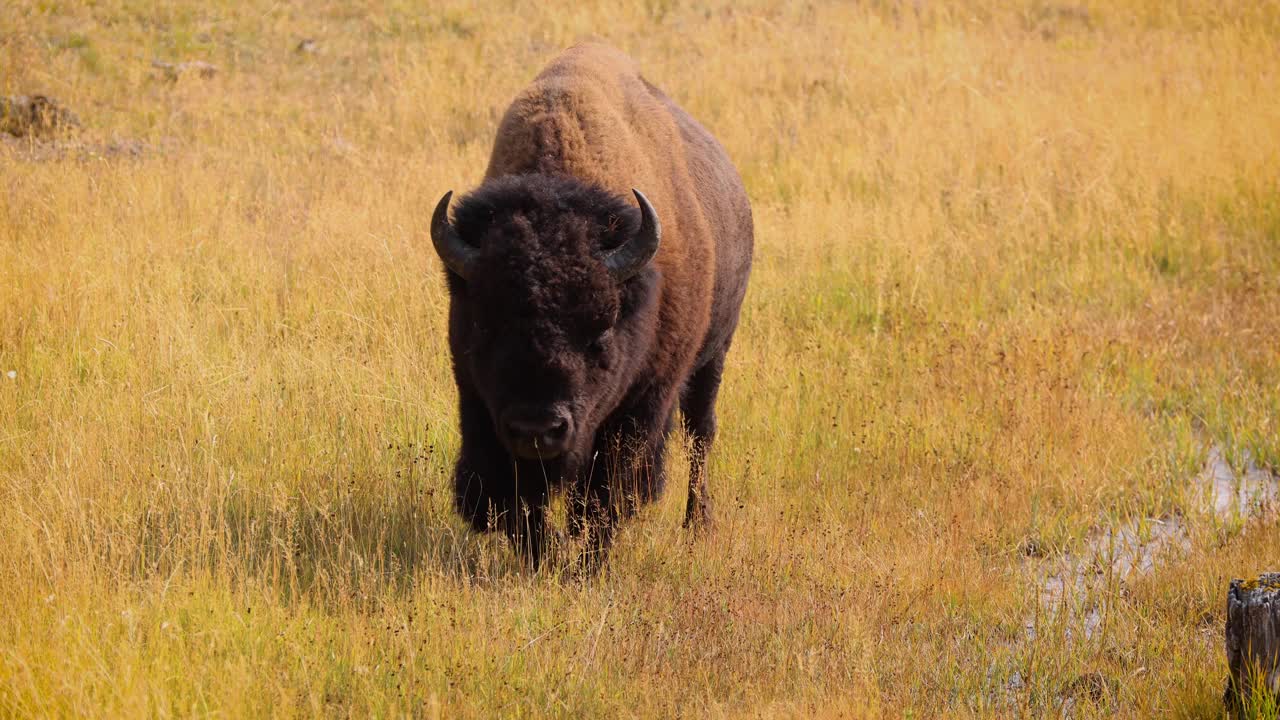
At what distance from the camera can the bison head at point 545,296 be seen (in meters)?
4.18

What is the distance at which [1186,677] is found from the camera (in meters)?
4.03

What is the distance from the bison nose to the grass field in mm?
596

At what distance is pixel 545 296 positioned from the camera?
13.7 feet

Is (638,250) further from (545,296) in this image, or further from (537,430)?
(537,430)

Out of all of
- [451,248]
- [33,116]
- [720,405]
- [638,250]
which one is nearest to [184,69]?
[33,116]

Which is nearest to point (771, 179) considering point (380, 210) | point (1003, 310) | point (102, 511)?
point (1003, 310)

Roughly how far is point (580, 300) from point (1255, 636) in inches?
93.5

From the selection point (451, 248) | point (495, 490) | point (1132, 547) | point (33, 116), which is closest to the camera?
point (451, 248)

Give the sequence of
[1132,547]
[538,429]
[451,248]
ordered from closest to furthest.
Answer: [538,429]
[451,248]
[1132,547]

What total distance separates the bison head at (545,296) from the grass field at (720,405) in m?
0.72

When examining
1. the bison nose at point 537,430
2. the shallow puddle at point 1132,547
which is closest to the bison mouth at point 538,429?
the bison nose at point 537,430

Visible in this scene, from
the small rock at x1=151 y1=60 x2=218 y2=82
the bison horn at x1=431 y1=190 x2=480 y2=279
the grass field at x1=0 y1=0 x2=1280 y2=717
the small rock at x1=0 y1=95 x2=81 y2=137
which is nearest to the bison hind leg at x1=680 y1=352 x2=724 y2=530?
the grass field at x1=0 y1=0 x2=1280 y2=717

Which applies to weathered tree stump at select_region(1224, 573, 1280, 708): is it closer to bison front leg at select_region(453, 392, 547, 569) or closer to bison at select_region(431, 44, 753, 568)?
bison at select_region(431, 44, 753, 568)

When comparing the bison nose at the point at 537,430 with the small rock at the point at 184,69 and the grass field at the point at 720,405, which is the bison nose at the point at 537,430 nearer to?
the grass field at the point at 720,405
